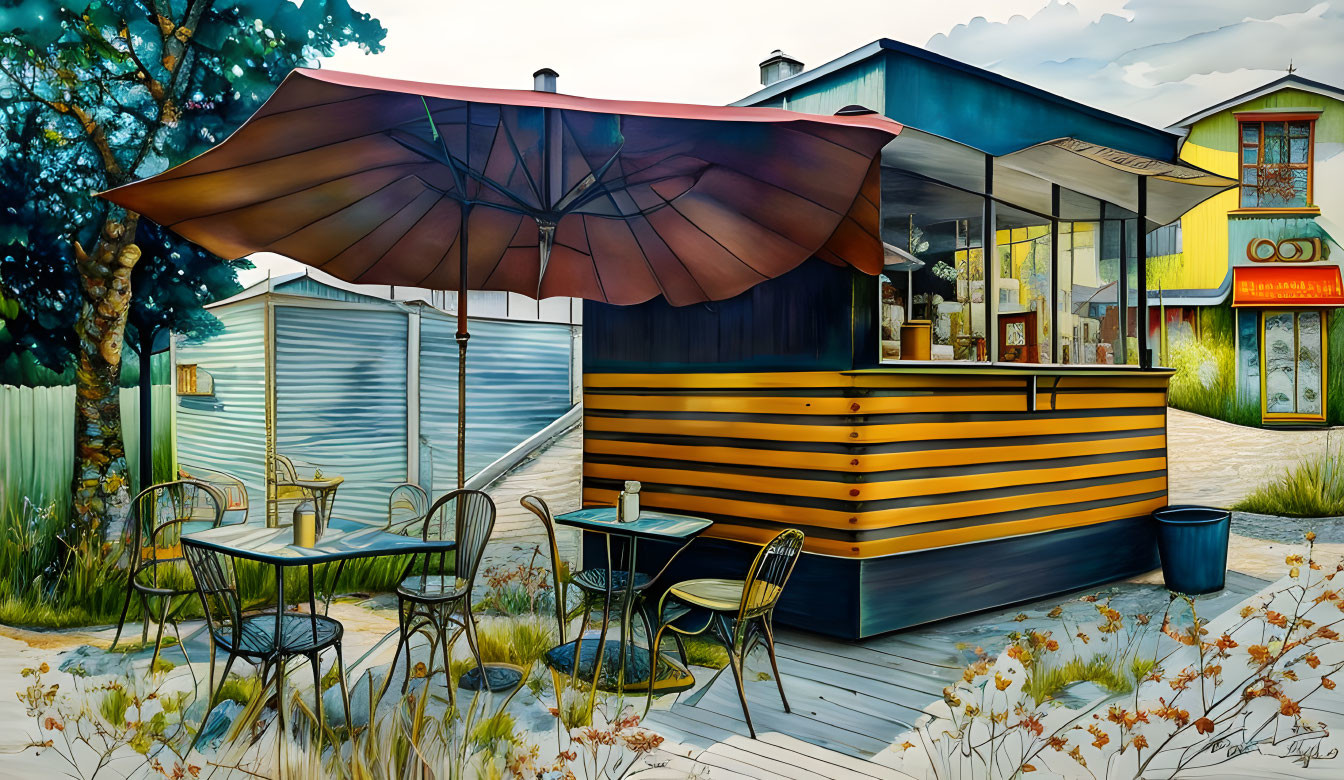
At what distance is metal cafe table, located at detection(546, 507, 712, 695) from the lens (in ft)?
13.8

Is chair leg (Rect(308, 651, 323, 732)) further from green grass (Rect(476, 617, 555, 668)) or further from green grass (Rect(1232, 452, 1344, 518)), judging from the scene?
green grass (Rect(1232, 452, 1344, 518))

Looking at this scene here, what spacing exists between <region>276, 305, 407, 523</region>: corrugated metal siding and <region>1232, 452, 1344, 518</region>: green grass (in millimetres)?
7147

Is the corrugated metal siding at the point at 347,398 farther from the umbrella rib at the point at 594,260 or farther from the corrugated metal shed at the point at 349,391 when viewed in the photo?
the umbrella rib at the point at 594,260

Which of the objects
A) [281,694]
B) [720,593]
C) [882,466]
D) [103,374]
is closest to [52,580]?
[103,374]

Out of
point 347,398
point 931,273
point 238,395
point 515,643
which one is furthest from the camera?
point 931,273

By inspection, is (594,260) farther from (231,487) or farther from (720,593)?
(231,487)

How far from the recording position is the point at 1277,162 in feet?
17.6

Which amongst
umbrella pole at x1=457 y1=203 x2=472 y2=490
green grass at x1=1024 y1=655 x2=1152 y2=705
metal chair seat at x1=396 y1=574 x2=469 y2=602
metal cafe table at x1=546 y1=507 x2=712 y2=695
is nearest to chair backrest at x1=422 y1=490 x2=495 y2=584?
metal chair seat at x1=396 y1=574 x2=469 y2=602

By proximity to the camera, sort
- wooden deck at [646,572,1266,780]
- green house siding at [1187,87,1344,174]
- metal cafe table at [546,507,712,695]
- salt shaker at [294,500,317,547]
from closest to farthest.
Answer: wooden deck at [646,572,1266,780], salt shaker at [294,500,317,547], metal cafe table at [546,507,712,695], green house siding at [1187,87,1344,174]

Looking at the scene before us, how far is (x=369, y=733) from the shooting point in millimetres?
3383

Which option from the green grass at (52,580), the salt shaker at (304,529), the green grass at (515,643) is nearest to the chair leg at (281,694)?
the salt shaker at (304,529)

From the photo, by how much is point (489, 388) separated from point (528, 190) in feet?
13.4

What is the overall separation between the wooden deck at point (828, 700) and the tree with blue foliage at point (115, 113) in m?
4.57

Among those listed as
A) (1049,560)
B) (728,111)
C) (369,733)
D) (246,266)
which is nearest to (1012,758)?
(1049,560)
